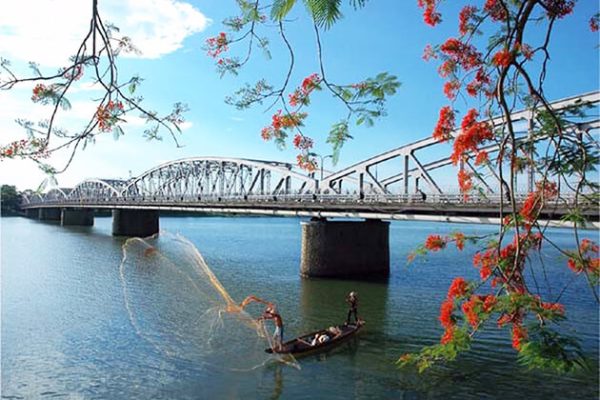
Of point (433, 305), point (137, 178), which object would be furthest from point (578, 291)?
point (137, 178)

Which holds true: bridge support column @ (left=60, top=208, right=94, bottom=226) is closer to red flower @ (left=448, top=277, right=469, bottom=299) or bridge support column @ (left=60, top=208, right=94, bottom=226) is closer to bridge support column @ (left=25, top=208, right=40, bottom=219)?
bridge support column @ (left=25, top=208, right=40, bottom=219)

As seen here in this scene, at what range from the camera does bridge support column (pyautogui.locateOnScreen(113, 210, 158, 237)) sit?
72688mm

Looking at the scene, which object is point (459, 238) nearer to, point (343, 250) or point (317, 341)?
point (317, 341)

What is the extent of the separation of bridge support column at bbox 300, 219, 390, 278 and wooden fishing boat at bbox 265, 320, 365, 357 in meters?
14.8

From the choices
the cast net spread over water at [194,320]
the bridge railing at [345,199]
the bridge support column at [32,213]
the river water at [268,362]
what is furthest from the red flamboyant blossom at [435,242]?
the bridge support column at [32,213]

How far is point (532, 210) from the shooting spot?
5.14 metres

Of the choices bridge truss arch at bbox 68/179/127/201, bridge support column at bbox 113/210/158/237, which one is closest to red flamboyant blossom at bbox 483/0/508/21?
bridge support column at bbox 113/210/158/237

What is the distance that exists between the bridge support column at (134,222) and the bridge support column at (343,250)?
44984 millimetres

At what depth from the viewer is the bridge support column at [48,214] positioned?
116869mm

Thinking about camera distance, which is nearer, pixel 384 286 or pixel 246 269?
pixel 384 286

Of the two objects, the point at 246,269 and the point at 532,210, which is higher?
the point at 532,210

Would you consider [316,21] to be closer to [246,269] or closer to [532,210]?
[532,210]

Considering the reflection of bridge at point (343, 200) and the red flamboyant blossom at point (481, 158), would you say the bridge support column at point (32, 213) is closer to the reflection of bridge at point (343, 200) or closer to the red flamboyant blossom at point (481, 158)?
the reflection of bridge at point (343, 200)

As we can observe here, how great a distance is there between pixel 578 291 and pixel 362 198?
1412 cm
